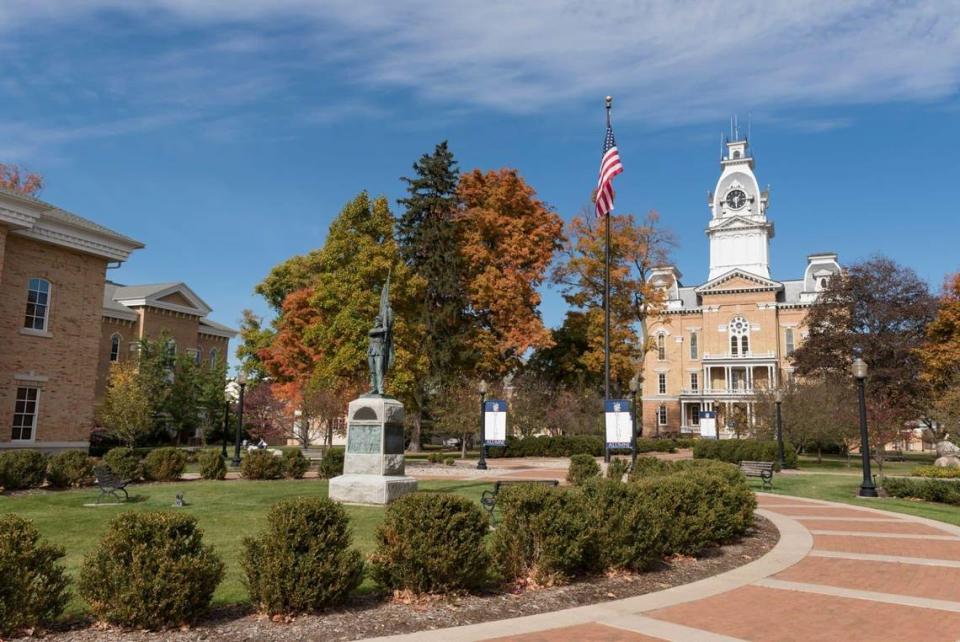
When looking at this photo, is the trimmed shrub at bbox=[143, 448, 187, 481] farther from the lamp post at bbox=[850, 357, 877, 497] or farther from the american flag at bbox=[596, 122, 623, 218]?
the lamp post at bbox=[850, 357, 877, 497]

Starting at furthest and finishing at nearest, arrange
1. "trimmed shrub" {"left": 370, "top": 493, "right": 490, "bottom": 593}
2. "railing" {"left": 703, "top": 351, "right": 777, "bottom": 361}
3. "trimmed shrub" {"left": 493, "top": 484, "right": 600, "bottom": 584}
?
"railing" {"left": 703, "top": 351, "right": 777, "bottom": 361} < "trimmed shrub" {"left": 493, "top": 484, "right": 600, "bottom": 584} < "trimmed shrub" {"left": 370, "top": 493, "right": 490, "bottom": 593}

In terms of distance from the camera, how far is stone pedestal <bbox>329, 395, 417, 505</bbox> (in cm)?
1364

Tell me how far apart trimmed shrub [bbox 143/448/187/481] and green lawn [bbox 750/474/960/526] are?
57.3ft

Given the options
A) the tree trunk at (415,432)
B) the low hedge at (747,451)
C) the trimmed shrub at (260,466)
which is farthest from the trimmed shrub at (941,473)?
the tree trunk at (415,432)

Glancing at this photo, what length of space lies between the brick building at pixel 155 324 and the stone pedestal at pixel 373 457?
1350 inches

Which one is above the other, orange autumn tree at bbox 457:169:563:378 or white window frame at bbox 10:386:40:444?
orange autumn tree at bbox 457:169:563:378

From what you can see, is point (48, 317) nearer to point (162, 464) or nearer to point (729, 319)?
point (162, 464)

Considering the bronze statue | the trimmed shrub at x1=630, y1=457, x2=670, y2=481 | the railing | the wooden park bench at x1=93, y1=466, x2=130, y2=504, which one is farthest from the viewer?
the railing

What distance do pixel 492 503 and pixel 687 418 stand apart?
61.7 metres

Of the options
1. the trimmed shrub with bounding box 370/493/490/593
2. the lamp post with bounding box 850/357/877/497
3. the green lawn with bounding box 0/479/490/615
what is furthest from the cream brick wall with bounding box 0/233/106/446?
the lamp post with bounding box 850/357/877/497

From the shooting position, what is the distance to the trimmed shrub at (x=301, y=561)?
6.40m

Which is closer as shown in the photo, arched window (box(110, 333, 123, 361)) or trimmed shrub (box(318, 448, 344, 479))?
trimmed shrub (box(318, 448, 344, 479))

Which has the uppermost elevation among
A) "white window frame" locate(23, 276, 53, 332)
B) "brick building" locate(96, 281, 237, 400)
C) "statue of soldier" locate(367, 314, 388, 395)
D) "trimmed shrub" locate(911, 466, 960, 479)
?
"brick building" locate(96, 281, 237, 400)

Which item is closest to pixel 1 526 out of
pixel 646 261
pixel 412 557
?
pixel 412 557
